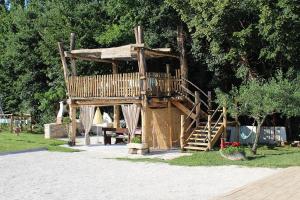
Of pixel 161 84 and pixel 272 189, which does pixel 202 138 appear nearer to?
pixel 161 84

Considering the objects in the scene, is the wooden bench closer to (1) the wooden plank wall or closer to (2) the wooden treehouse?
(2) the wooden treehouse

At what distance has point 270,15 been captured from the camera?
66.7 feet

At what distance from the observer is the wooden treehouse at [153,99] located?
21.7m

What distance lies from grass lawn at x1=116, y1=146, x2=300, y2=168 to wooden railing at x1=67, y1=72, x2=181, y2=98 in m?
4.07

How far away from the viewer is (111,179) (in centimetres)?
1488

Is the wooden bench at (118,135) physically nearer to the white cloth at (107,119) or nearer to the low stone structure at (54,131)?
the white cloth at (107,119)

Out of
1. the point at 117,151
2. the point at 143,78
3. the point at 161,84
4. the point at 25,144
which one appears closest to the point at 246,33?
the point at 161,84

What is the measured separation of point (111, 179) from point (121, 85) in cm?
839

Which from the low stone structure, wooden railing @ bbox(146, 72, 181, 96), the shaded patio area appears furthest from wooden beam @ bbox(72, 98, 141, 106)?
the low stone structure

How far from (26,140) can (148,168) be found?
1314 cm

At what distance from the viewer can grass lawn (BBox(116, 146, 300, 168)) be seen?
1692 cm

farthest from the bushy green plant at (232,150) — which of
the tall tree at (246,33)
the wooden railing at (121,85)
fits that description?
the tall tree at (246,33)

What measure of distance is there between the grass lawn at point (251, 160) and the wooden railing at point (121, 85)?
13.3ft

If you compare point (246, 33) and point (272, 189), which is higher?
point (246, 33)
